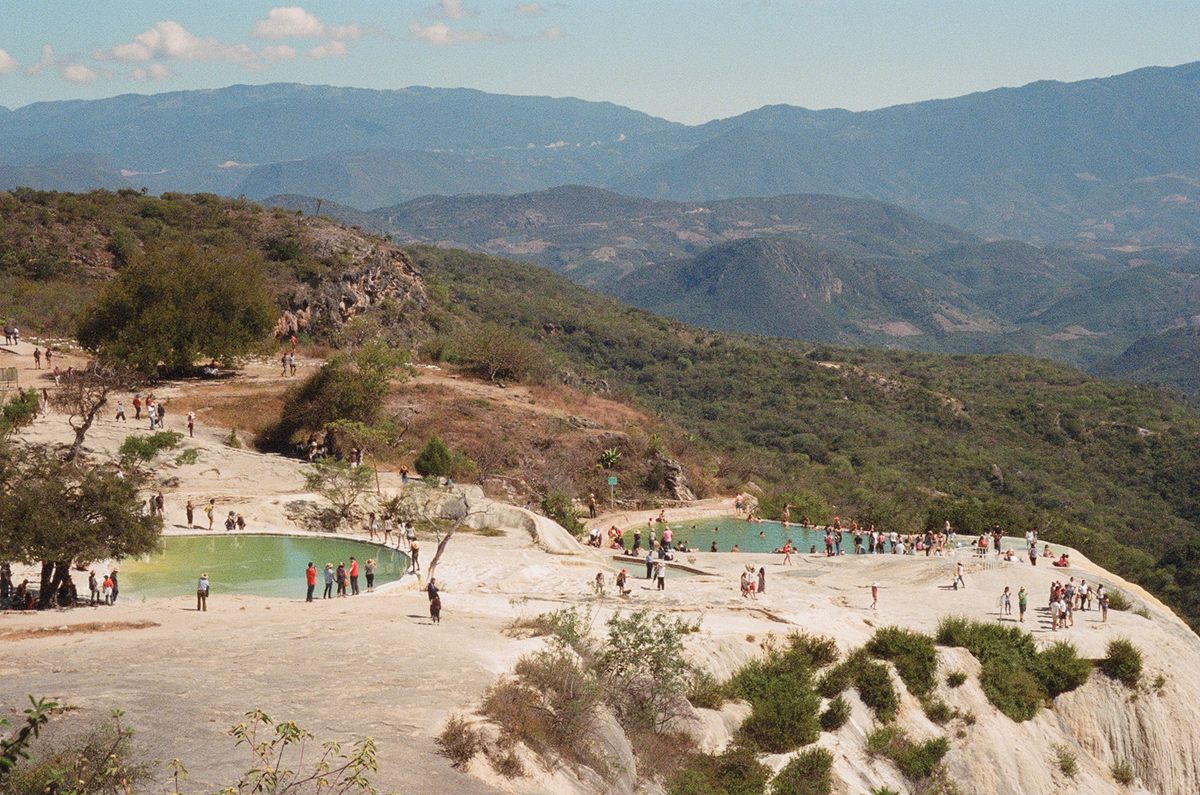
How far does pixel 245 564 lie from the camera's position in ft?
102

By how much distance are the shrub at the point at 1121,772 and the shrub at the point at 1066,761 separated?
51.4 inches

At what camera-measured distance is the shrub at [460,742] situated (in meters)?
16.3

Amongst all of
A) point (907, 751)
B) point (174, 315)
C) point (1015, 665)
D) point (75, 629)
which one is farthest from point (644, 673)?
point (174, 315)

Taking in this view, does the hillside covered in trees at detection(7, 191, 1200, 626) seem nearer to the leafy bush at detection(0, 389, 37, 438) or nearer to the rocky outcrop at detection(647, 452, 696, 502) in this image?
the rocky outcrop at detection(647, 452, 696, 502)

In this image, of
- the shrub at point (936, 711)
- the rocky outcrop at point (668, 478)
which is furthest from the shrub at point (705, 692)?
the rocky outcrop at point (668, 478)

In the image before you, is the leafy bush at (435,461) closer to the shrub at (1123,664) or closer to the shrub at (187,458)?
the shrub at (187,458)

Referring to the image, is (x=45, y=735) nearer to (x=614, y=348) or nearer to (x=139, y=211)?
(x=139, y=211)

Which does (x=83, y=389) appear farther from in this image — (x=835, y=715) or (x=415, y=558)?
(x=835, y=715)

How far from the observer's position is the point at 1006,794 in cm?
2562

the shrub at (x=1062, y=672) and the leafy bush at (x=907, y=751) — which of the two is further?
the shrub at (x=1062, y=672)

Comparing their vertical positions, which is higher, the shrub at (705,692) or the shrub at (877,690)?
the shrub at (705,692)

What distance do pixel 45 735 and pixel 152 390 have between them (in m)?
37.0

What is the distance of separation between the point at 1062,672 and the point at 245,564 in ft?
68.3

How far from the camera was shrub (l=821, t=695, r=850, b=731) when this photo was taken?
2409 cm
